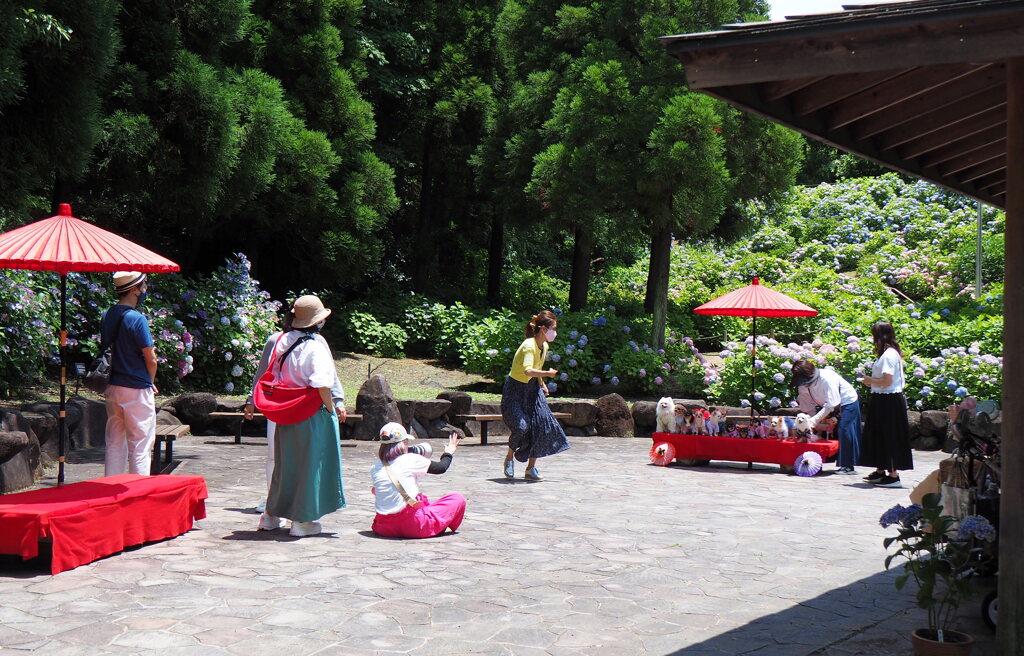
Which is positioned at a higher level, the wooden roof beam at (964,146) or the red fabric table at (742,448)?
the wooden roof beam at (964,146)

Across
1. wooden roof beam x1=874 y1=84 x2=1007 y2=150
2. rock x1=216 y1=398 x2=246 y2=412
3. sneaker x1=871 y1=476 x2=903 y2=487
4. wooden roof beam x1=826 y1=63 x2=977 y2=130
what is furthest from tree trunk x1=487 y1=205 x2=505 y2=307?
wooden roof beam x1=826 y1=63 x2=977 y2=130

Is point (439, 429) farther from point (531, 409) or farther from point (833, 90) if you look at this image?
point (833, 90)

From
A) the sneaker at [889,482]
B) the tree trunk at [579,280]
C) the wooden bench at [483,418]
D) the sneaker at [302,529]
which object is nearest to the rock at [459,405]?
the wooden bench at [483,418]

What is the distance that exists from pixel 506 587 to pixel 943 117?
3.67 meters

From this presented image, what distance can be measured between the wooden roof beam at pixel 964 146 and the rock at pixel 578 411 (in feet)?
27.4

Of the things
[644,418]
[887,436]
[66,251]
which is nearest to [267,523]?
[66,251]

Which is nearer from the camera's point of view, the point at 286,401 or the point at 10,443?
the point at 286,401

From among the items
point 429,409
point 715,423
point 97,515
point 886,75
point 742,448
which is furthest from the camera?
point 429,409

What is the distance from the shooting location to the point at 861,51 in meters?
3.83

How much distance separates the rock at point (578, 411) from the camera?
1456cm

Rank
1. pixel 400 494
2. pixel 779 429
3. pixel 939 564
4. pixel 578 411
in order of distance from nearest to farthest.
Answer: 1. pixel 939 564
2. pixel 400 494
3. pixel 779 429
4. pixel 578 411

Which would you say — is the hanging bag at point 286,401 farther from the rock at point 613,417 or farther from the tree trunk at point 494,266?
the tree trunk at point 494,266

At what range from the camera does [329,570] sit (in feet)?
20.4

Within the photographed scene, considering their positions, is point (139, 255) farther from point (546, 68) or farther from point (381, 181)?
point (546, 68)
